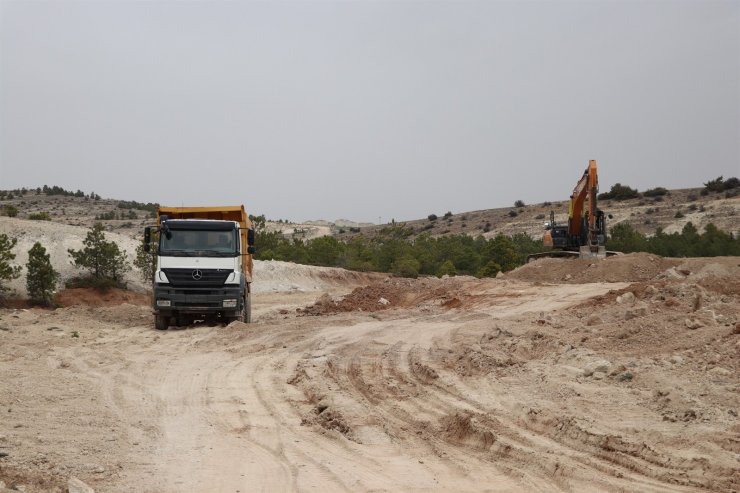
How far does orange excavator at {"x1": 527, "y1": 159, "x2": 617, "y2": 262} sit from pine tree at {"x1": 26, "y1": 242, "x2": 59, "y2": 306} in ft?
69.7

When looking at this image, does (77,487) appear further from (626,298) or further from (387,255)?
(387,255)

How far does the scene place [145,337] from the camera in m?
17.2

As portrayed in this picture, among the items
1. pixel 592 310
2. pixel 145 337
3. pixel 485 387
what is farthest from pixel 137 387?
pixel 592 310

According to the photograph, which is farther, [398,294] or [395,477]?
[398,294]

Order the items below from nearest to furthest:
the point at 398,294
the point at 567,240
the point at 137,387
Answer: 1. the point at 137,387
2. the point at 398,294
3. the point at 567,240

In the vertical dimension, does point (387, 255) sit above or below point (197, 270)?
below

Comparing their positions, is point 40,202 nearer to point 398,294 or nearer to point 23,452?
point 398,294

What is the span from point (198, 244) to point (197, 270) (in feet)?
2.32

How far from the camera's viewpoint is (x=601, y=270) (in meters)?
27.7

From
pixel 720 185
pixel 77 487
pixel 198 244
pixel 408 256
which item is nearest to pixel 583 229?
pixel 408 256

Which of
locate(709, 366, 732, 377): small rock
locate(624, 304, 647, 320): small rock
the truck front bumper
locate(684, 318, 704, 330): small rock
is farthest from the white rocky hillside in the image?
locate(709, 366, 732, 377): small rock

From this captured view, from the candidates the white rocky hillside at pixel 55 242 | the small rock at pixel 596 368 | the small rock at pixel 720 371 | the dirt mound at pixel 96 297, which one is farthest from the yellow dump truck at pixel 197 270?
the white rocky hillside at pixel 55 242

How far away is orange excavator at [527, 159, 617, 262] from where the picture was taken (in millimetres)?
29922

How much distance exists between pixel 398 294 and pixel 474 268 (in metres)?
20.0
